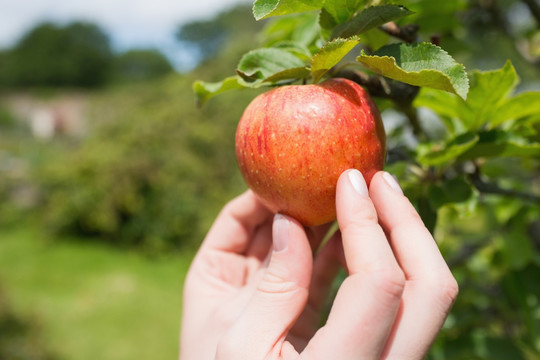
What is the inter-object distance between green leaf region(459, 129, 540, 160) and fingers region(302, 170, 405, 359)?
0.29 meters

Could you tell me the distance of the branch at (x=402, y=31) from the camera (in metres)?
0.72

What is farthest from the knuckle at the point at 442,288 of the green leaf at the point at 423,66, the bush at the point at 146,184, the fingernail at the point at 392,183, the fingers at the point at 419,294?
the bush at the point at 146,184

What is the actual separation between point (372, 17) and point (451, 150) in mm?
275

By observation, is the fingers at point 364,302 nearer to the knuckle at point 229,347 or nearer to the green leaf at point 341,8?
the knuckle at point 229,347

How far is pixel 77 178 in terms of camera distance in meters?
6.52

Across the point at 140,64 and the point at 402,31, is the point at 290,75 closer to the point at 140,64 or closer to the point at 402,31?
the point at 402,31

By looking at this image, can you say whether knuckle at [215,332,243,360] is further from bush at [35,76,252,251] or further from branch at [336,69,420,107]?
bush at [35,76,252,251]

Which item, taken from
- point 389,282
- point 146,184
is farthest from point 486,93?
point 146,184

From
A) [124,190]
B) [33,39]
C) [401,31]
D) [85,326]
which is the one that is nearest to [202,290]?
[401,31]

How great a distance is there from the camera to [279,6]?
64 centimetres

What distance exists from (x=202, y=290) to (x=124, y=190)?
Answer: 5567 mm

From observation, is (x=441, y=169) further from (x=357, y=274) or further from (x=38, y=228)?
(x=38, y=228)

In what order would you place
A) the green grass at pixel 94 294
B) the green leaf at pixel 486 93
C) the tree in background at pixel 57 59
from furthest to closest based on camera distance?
the tree in background at pixel 57 59 < the green grass at pixel 94 294 < the green leaf at pixel 486 93

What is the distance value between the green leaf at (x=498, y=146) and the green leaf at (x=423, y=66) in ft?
0.82
